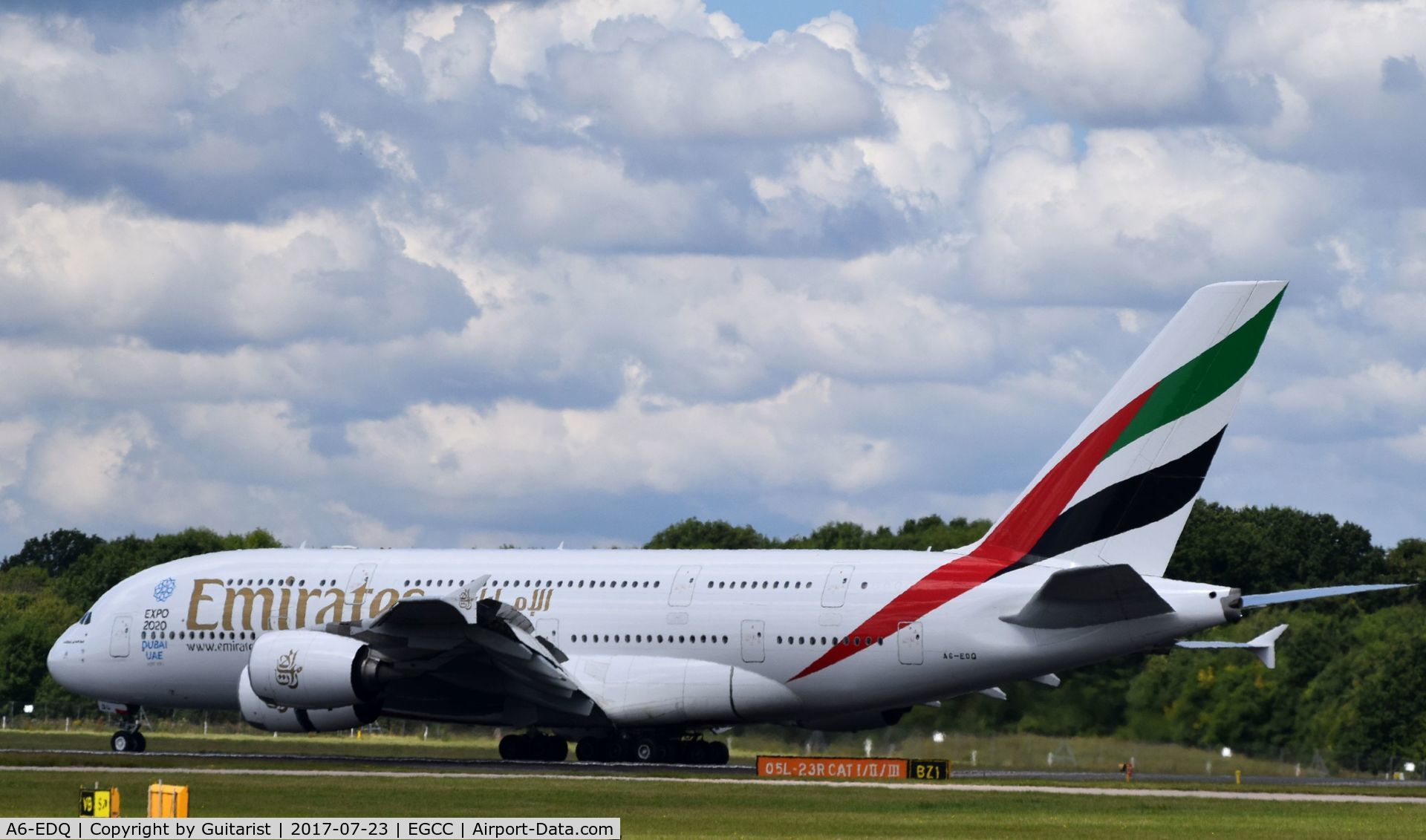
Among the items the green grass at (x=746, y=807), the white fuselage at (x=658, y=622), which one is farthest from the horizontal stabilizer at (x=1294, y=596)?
the green grass at (x=746, y=807)

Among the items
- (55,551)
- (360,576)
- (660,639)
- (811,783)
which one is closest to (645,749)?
(660,639)

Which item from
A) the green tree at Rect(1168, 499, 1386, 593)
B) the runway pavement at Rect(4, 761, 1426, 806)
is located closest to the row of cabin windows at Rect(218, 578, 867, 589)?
the runway pavement at Rect(4, 761, 1426, 806)

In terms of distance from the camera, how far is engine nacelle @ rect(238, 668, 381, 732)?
4775 centimetres

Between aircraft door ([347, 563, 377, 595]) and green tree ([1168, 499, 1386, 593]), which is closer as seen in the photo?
aircraft door ([347, 563, 377, 595])

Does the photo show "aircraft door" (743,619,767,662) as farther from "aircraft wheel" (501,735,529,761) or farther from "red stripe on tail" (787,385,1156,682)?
"aircraft wheel" (501,735,529,761)

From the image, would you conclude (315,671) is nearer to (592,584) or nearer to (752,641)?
(592,584)

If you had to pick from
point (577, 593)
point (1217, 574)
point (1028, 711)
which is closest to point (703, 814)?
point (577, 593)

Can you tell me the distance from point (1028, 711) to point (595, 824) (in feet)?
74.4

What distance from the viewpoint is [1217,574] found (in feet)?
278

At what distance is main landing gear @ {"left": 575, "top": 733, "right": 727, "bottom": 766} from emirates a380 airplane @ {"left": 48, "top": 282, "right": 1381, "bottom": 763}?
5cm

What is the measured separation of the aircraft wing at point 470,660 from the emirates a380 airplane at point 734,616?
56mm

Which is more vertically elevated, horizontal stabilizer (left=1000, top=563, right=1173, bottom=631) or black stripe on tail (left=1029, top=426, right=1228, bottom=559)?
black stripe on tail (left=1029, top=426, right=1228, bottom=559)

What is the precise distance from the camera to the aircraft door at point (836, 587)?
45875 millimetres

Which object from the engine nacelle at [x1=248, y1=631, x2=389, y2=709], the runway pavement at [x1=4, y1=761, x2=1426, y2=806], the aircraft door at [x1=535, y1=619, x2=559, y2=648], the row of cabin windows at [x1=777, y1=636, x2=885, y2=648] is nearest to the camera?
the runway pavement at [x1=4, y1=761, x2=1426, y2=806]
